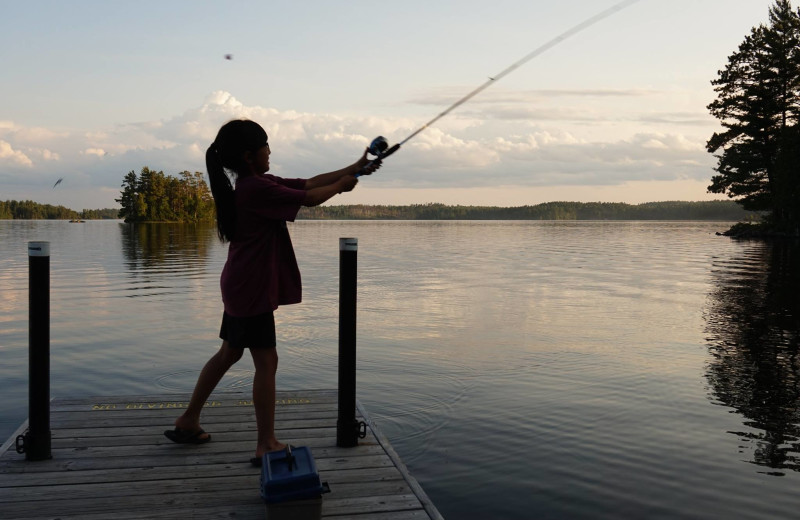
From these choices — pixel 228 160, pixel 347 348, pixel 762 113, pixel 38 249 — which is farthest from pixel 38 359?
pixel 762 113

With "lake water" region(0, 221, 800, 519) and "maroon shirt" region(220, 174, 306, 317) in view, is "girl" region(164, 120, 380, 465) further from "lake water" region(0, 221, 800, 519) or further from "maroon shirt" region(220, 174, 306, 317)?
"lake water" region(0, 221, 800, 519)

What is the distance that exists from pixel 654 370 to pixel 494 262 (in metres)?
23.6

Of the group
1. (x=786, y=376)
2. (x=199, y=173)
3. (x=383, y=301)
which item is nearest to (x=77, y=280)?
(x=383, y=301)

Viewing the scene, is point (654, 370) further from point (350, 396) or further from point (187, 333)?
point (187, 333)

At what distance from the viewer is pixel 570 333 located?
13.7 metres

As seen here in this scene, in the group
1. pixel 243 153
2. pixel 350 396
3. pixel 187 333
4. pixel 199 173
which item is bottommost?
pixel 187 333

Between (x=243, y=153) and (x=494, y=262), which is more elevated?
(x=243, y=153)

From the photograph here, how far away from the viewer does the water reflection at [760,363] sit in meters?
7.14

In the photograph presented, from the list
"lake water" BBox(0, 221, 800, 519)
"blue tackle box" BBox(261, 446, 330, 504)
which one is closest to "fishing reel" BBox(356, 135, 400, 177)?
"blue tackle box" BBox(261, 446, 330, 504)

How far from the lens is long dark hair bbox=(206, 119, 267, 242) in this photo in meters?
4.52

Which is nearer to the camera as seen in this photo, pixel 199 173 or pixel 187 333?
pixel 187 333

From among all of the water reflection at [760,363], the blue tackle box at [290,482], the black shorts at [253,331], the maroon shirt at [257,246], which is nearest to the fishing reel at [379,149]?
the maroon shirt at [257,246]

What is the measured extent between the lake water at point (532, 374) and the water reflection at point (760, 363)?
42mm

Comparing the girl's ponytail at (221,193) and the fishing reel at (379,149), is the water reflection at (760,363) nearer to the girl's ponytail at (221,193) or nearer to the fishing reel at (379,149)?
the fishing reel at (379,149)
